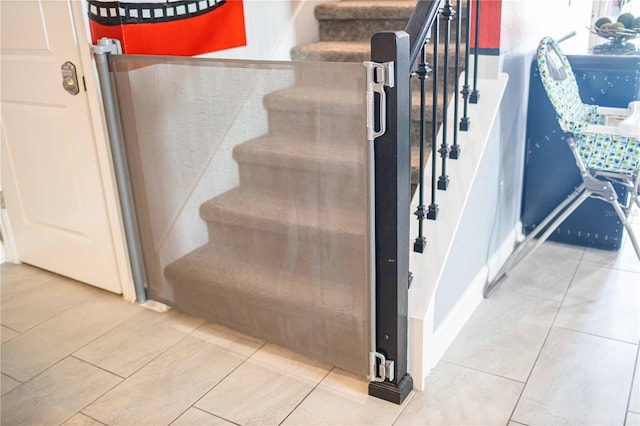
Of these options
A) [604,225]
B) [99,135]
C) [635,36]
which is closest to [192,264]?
[99,135]

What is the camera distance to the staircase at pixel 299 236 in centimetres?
187

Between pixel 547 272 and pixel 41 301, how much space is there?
7.71 ft

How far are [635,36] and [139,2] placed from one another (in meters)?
2.20

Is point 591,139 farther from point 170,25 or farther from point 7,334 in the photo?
point 7,334

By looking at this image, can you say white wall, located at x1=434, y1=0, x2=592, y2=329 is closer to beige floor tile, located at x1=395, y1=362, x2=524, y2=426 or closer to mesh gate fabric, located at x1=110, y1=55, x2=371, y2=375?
beige floor tile, located at x1=395, y1=362, x2=524, y2=426

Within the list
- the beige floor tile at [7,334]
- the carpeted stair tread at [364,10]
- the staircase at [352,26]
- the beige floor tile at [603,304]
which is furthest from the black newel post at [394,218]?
the beige floor tile at [7,334]

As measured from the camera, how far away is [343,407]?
2.06 metres

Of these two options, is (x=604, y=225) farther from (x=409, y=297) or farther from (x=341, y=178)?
(x=341, y=178)

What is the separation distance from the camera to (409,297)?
6.88 ft

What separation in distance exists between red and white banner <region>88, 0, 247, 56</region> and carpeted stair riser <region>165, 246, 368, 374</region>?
2.84 ft

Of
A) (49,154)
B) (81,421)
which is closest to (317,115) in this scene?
(81,421)

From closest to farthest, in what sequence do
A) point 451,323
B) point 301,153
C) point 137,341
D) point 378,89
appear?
point 378,89
point 301,153
point 451,323
point 137,341

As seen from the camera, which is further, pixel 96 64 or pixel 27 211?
pixel 27 211

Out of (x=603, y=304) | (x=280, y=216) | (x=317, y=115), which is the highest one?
(x=317, y=115)
